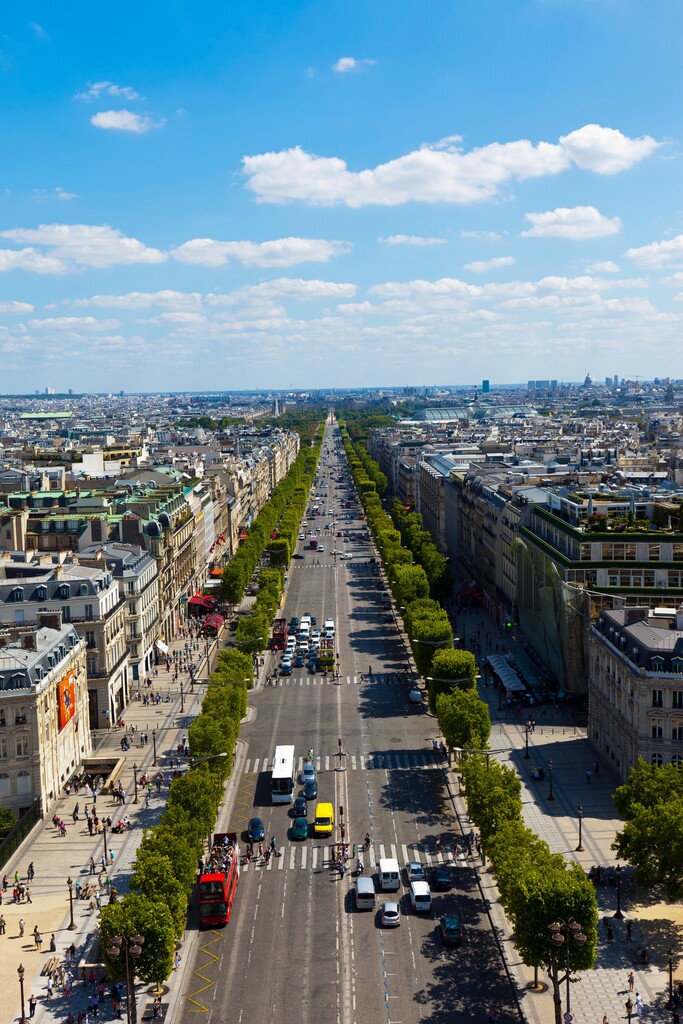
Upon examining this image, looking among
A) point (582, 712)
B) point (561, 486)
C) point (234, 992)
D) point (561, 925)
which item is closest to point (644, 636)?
point (582, 712)

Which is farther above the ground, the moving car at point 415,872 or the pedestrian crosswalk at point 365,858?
the moving car at point 415,872

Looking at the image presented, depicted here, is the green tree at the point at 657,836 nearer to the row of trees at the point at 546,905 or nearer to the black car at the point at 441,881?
the row of trees at the point at 546,905

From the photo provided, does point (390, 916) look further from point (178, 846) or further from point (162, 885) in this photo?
point (162, 885)

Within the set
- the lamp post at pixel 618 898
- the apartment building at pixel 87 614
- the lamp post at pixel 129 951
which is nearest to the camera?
the lamp post at pixel 129 951

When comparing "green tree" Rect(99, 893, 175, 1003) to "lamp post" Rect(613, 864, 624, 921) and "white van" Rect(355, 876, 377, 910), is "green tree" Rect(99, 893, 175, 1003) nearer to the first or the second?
"white van" Rect(355, 876, 377, 910)

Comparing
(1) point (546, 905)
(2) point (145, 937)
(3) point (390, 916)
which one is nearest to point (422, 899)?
(3) point (390, 916)

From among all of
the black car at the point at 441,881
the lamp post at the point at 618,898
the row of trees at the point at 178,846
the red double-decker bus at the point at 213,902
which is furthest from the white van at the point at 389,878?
the lamp post at the point at 618,898
